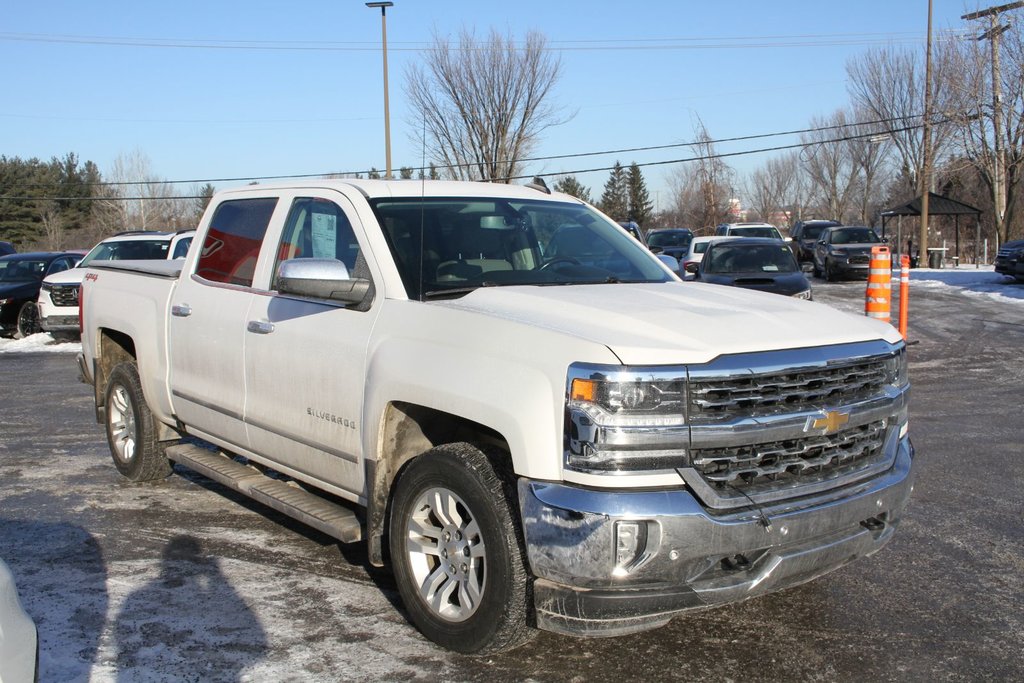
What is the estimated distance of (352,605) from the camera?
4512mm

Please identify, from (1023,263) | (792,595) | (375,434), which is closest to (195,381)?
(375,434)

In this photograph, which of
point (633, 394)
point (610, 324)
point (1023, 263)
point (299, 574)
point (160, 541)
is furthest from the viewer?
point (1023, 263)

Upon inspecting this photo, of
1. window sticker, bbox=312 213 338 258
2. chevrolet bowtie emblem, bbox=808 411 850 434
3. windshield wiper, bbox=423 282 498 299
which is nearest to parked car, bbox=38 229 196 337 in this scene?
window sticker, bbox=312 213 338 258

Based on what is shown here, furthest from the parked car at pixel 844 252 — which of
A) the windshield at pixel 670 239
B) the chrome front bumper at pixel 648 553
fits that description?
the chrome front bumper at pixel 648 553

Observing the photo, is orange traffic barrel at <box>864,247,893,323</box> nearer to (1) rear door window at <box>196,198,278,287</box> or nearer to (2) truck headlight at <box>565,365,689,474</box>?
(1) rear door window at <box>196,198,278,287</box>

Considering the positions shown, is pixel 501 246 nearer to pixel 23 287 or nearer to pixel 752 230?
pixel 23 287

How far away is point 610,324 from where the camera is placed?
12.0ft

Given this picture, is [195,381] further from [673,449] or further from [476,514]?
[673,449]

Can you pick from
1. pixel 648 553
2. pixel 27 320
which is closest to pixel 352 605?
pixel 648 553

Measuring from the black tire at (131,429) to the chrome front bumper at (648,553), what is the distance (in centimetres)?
403

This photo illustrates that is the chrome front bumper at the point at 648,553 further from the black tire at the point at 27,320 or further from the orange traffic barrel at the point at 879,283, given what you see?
the black tire at the point at 27,320

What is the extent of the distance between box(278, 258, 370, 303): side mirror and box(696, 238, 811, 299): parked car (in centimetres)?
1189

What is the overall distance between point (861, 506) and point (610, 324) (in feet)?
4.00

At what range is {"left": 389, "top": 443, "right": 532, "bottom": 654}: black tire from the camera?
3.58 meters
